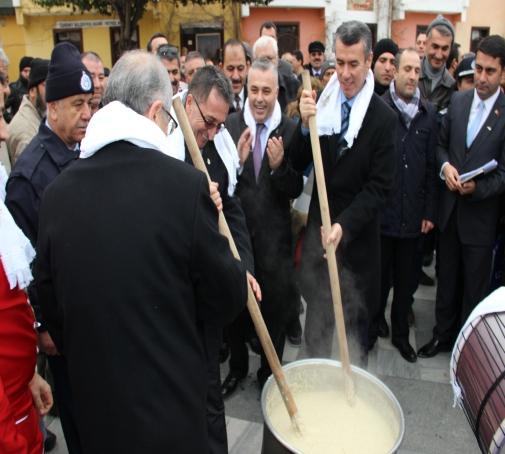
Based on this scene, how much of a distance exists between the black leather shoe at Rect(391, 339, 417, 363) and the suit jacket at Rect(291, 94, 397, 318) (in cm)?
70

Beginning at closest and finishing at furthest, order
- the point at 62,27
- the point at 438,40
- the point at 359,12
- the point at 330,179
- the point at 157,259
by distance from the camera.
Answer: the point at 157,259 → the point at 330,179 → the point at 438,40 → the point at 62,27 → the point at 359,12

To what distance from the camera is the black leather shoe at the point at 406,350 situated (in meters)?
3.76

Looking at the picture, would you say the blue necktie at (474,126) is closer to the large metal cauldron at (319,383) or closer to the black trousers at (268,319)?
the black trousers at (268,319)

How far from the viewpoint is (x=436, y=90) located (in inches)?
184

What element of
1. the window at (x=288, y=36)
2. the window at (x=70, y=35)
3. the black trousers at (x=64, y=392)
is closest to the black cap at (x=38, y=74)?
the black trousers at (x=64, y=392)

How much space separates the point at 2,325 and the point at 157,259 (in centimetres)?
75

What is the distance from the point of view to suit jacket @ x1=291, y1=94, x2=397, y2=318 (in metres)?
2.99

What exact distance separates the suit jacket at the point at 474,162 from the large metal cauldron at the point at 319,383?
1.67 meters

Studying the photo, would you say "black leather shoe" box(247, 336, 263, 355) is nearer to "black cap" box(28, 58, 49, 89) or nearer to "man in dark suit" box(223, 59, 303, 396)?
"man in dark suit" box(223, 59, 303, 396)

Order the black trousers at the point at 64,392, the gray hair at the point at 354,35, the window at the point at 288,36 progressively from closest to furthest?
the black trousers at the point at 64,392 < the gray hair at the point at 354,35 < the window at the point at 288,36

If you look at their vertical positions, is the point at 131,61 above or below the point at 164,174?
above

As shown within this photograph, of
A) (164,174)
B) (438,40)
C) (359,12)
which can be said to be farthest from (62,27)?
(164,174)

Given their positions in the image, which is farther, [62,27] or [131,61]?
[62,27]

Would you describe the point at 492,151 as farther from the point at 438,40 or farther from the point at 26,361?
the point at 26,361
